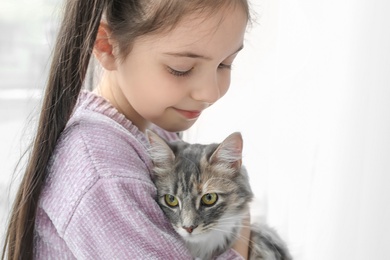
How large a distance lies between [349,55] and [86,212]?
0.71m

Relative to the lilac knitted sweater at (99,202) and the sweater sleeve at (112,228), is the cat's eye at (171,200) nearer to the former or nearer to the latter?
the lilac knitted sweater at (99,202)

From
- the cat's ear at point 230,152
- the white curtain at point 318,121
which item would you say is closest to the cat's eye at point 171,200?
the cat's ear at point 230,152

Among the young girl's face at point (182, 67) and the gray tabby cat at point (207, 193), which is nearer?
the young girl's face at point (182, 67)

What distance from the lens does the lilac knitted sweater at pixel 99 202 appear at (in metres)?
1.08

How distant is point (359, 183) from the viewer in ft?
4.48

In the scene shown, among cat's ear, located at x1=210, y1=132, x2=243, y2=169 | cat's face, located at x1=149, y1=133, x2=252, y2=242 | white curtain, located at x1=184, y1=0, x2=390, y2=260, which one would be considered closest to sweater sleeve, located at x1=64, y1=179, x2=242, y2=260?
cat's face, located at x1=149, y1=133, x2=252, y2=242

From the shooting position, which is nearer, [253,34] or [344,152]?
[344,152]

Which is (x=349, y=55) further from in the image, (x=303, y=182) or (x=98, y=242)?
(x=98, y=242)

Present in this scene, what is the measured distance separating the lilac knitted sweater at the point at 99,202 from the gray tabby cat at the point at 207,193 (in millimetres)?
54

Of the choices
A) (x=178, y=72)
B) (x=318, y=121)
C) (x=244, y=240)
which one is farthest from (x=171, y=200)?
(x=318, y=121)

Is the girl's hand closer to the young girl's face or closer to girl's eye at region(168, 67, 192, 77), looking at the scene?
the young girl's face

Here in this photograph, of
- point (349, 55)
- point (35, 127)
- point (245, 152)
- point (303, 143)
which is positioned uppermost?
point (349, 55)

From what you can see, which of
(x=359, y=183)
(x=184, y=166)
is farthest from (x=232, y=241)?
(x=359, y=183)

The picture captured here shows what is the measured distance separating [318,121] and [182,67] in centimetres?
54
